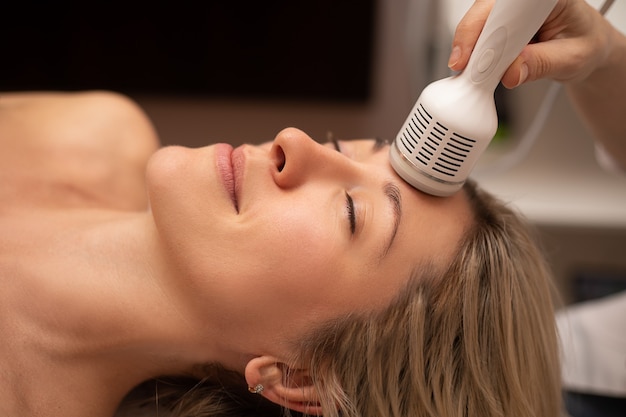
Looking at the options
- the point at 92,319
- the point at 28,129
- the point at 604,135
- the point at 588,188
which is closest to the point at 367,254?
the point at 92,319

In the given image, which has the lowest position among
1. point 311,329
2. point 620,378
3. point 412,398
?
point 620,378

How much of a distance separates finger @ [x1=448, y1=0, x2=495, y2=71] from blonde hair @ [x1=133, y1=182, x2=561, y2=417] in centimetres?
29

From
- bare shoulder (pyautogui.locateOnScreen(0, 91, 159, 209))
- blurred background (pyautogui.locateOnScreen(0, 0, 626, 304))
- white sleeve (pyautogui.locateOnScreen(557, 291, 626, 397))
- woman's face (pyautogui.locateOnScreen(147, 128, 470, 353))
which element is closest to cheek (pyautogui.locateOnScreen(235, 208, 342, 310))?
woman's face (pyautogui.locateOnScreen(147, 128, 470, 353))

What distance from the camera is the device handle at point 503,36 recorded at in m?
0.87

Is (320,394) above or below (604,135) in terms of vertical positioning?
below

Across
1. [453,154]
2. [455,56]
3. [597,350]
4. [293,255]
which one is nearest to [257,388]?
[293,255]

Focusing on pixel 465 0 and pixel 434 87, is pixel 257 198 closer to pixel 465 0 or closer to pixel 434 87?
pixel 434 87

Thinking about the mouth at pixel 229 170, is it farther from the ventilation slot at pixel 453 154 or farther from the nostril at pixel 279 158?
the ventilation slot at pixel 453 154

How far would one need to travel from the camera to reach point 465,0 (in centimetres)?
167

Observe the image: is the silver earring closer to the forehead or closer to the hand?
the forehead

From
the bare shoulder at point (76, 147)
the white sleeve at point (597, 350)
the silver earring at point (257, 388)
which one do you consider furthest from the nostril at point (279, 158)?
the white sleeve at point (597, 350)

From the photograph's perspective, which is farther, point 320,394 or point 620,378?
point 620,378

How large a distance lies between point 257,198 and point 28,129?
0.66 m

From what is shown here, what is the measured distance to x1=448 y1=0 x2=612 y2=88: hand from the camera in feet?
3.07
